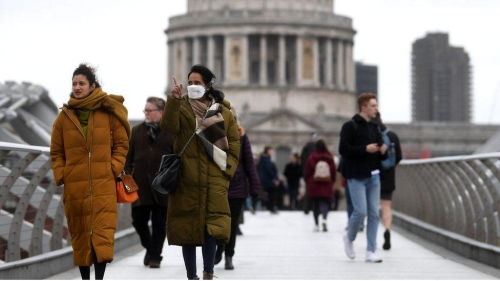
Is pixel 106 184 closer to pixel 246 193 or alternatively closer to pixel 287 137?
pixel 246 193

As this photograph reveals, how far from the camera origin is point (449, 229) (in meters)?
17.8

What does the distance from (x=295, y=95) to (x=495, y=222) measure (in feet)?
303

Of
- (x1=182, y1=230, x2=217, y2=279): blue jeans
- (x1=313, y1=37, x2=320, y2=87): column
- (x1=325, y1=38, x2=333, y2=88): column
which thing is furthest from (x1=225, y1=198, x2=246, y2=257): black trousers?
(x1=325, y1=38, x2=333, y2=88): column

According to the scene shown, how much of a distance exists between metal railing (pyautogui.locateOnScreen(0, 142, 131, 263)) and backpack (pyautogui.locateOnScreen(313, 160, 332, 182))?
8.86 metres

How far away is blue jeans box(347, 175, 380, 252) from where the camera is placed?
14445mm

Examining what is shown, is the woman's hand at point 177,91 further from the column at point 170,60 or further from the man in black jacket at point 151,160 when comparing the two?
the column at point 170,60

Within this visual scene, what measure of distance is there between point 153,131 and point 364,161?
244cm

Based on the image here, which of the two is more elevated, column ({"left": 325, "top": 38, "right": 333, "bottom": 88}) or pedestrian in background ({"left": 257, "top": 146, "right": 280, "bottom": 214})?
column ({"left": 325, "top": 38, "right": 333, "bottom": 88})

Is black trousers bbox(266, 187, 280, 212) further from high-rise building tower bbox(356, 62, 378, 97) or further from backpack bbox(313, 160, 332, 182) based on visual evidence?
high-rise building tower bbox(356, 62, 378, 97)

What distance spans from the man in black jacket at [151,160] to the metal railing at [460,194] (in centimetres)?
339

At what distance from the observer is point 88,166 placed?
31.2ft

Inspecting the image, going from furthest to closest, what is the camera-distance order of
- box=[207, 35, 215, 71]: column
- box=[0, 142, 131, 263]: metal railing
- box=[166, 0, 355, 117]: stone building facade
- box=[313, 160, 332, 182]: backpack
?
1. box=[207, 35, 215, 71]: column
2. box=[166, 0, 355, 117]: stone building facade
3. box=[313, 160, 332, 182]: backpack
4. box=[0, 142, 131, 263]: metal railing

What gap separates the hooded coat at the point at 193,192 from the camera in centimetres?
981

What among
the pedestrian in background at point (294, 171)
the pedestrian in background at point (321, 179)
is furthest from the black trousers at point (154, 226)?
the pedestrian in background at point (294, 171)
